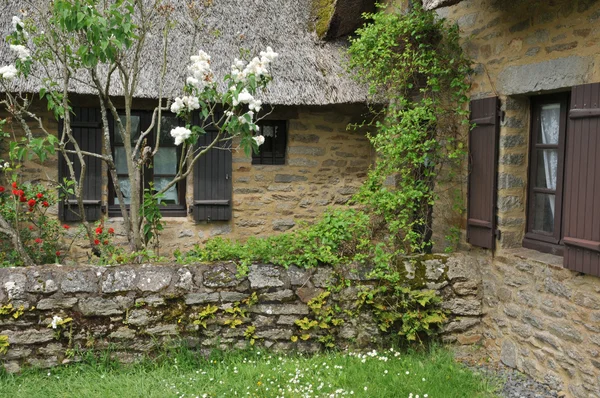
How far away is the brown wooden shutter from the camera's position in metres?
3.45

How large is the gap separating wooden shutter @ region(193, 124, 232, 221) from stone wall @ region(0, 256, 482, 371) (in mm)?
2183

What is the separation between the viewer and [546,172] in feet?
13.8

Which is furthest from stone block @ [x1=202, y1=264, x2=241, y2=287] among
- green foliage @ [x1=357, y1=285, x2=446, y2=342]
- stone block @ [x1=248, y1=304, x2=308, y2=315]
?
green foliage @ [x1=357, y1=285, x2=446, y2=342]

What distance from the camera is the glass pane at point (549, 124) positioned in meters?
4.10

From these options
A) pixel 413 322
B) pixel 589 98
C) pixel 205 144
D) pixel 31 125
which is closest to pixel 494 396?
pixel 413 322

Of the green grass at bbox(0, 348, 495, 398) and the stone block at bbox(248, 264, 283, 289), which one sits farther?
the stone block at bbox(248, 264, 283, 289)

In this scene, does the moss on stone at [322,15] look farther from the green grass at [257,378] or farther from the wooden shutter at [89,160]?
the green grass at [257,378]

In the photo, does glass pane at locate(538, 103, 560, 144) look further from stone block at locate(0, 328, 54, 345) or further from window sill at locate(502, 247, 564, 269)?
stone block at locate(0, 328, 54, 345)

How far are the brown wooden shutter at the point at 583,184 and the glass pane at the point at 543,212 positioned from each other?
1.68 ft

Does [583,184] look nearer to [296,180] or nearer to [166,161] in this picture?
[296,180]

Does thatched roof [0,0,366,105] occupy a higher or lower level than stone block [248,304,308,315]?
higher

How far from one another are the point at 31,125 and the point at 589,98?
17.0 ft

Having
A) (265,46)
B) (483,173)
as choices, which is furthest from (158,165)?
(483,173)

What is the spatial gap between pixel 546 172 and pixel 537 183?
5.1 inches
